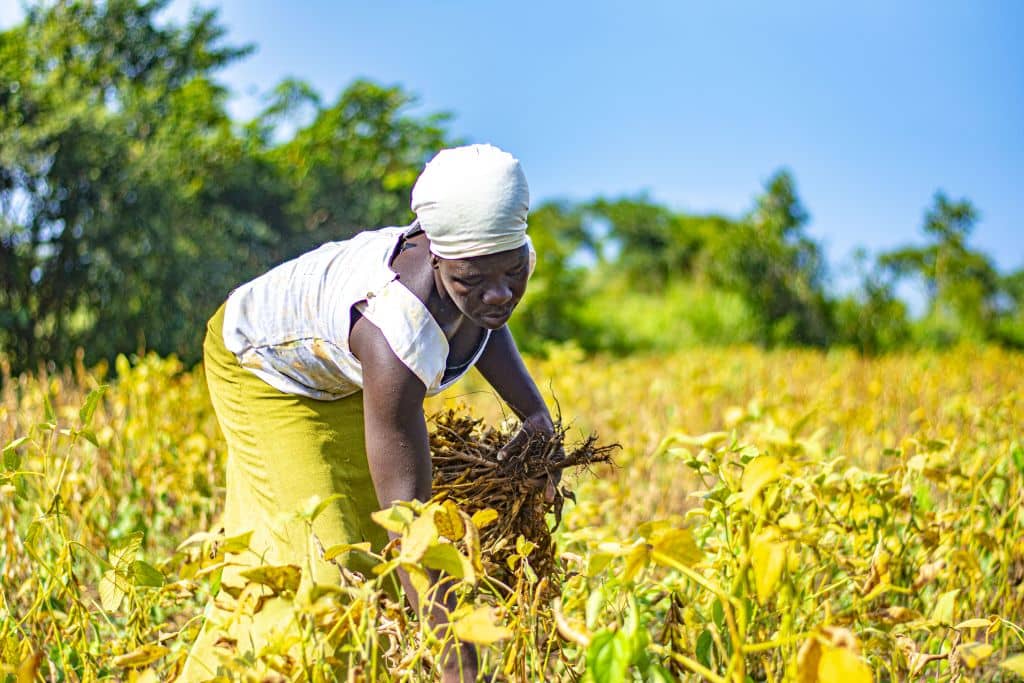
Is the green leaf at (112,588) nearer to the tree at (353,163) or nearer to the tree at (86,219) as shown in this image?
the tree at (86,219)

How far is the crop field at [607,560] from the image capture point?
1.02 meters

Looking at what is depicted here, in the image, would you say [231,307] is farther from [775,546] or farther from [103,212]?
[103,212]

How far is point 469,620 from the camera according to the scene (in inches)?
40.1

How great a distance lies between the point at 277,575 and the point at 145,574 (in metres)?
0.41

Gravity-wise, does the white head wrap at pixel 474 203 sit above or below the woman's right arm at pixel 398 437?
above

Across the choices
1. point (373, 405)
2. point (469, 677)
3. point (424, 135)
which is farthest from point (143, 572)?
point (424, 135)

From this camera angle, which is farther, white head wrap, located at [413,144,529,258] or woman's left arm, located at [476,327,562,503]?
woman's left arm, located at [476,327,562,503]

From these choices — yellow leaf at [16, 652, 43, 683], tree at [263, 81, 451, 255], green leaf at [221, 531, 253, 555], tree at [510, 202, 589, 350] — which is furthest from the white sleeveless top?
tree at [510, 202, 589, 350]

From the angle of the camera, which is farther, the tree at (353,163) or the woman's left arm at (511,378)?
the tree at (353,163)

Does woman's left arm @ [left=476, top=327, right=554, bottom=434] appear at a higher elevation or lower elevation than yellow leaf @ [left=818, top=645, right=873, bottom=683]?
higher

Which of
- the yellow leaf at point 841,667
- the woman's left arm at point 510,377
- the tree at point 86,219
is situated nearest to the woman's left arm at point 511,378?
the woman's left arm at point 510,377

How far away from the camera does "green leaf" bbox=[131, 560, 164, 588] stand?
1378 mm

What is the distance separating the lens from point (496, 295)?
1506mm

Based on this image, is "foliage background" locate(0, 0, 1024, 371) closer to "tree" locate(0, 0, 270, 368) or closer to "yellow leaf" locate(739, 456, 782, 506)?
"tree" locate(0, 0, 270, 368)
